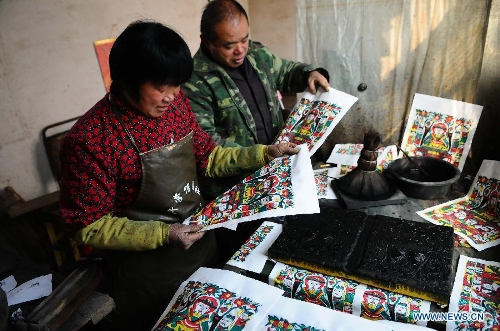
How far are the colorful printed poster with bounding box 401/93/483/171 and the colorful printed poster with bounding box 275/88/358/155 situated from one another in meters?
0.51

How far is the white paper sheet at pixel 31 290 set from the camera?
1.95 m

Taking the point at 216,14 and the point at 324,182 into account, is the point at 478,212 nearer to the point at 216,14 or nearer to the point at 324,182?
the point at 324,182

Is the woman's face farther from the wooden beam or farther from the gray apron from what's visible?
the wooden beam

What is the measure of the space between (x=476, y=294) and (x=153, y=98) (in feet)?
4.51

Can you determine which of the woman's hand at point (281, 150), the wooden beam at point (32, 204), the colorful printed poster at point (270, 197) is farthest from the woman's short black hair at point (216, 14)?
the wooden beam at point (32, 204)

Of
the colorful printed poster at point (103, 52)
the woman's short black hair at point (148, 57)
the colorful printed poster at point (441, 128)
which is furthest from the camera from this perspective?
the colorful printed poster at point (103, 52)

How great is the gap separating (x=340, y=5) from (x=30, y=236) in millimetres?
3346

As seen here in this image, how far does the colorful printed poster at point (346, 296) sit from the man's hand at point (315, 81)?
4.00ft

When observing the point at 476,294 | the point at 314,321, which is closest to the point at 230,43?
the point at 314,321

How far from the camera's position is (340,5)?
2330 mm

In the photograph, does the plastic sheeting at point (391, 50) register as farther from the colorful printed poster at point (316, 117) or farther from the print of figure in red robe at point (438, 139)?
the colorful printed poster at point (316, 117)

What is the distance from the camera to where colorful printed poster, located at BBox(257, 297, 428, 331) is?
3.73ft

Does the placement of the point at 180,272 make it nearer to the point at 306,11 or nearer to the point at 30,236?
the point at 306,11

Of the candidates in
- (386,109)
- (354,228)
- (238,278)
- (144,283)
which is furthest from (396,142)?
(144,283)
